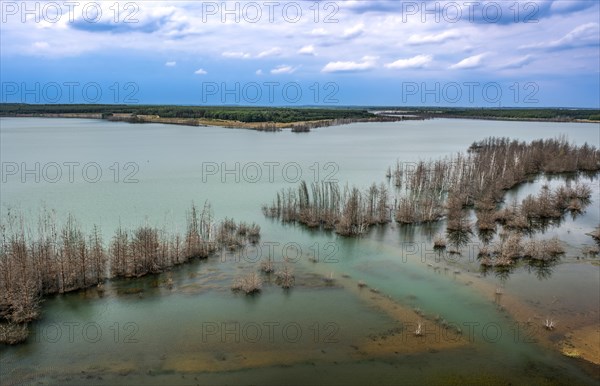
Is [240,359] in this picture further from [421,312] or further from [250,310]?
[421,312]

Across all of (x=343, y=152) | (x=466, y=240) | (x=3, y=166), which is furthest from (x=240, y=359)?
(x=343, y=152)

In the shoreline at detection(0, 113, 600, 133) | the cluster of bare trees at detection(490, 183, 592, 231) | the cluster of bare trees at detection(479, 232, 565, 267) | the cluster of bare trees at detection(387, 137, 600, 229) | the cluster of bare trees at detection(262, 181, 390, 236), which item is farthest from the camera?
the shoreline at detection(0, 113, 600, 133)

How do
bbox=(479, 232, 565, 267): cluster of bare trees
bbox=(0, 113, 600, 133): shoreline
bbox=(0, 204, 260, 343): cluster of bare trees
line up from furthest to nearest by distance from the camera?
bbox=(0, 113, 600, 133): shoreline, bbox=(479, 232, 565, 267): cluster of bare trees, bbox=(0, 204, 260, 343): cluster of bare trees

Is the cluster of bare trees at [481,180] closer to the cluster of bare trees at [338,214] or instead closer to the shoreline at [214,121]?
the cluster of bare trees at [338,214]

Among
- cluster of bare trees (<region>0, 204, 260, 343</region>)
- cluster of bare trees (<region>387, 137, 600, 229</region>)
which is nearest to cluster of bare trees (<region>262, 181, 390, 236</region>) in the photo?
cluster of bare trees (<region>387, 137, 600, 229</region>)

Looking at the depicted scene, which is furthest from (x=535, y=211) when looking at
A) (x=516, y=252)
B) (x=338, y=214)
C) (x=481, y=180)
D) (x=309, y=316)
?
(x=309, y=316)

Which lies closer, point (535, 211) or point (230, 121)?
point (535, 211)

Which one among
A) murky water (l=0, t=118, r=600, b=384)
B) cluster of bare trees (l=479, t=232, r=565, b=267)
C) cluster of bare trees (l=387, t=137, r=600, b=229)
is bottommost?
murky water (l=0, t=118, r=600, b=384)

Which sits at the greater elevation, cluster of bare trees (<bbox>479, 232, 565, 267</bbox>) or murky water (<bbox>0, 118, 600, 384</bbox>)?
cluster of bare trees (<bbox>479, 232, 565, 267</bbox>)

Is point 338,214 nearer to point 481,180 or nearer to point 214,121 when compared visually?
point 481,180

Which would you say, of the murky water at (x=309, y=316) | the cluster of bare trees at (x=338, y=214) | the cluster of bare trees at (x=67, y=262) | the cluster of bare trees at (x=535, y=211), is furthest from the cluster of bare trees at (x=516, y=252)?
the cluster of bare trees at (x=67, y=262)

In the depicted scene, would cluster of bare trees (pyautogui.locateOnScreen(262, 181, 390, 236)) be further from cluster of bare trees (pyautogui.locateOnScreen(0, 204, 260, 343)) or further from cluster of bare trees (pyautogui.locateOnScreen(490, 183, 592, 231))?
cluster of bare trees (pyautogui.locateOnScreen(490, 183, 592, 231))
